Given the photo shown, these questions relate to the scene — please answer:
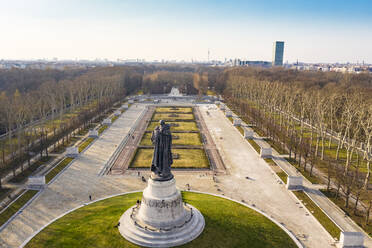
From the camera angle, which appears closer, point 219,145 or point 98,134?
point 219,145

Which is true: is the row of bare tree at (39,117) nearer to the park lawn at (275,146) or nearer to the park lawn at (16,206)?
the park lawn at (16,206)

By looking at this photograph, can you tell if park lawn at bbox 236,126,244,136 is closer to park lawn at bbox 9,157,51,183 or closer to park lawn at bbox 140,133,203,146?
park lawn at bbox 140,133,203,146

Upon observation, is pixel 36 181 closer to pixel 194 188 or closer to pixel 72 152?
pixel 72 152

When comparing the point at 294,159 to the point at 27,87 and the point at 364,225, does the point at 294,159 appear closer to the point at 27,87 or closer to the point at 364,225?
the point at 364,225

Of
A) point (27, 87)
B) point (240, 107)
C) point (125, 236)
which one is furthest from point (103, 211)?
point (27, 87)

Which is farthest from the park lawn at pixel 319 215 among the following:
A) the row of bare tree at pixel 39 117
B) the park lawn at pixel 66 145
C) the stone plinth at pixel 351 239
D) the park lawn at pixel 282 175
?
the park lawn at pixel 66 145

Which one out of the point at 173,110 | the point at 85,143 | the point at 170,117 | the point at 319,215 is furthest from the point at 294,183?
the point at 173,110
